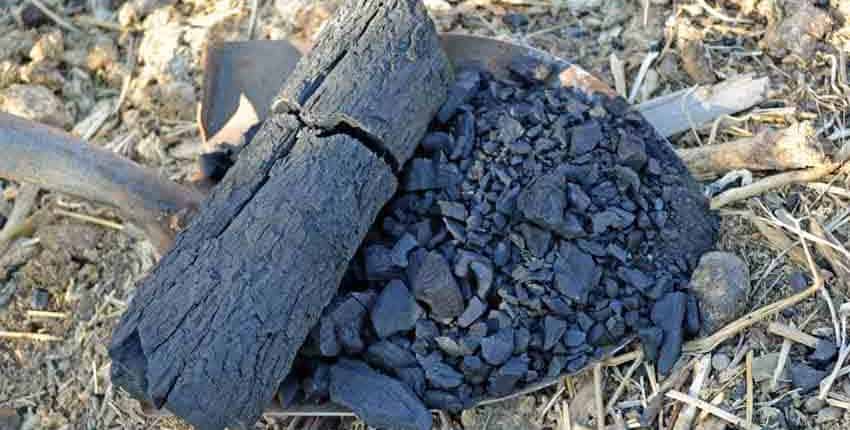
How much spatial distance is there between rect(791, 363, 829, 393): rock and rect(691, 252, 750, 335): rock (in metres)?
0.20

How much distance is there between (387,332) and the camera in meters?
2.42

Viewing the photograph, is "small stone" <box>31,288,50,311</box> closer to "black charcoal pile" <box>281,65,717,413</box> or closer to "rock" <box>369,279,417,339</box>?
"black charcoal pile" <box>281,65,717,413</box>

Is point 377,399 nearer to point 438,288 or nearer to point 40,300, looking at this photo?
point 438,288

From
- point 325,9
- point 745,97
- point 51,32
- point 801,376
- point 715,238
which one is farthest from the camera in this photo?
point 51,32

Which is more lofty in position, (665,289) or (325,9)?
(325,9)

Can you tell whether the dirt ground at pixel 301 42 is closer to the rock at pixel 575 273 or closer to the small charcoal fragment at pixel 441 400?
the small charcoal fragment at pixel 441 400

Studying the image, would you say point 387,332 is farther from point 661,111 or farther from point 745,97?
point 745,97

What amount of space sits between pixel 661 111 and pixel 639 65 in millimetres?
211

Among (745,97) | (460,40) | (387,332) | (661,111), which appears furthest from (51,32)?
(745,97)

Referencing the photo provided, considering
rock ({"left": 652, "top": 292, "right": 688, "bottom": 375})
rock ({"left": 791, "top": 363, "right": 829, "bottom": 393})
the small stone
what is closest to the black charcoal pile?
rock ({"left": 652, "top": 292, "right": 688, "bottom": 375})

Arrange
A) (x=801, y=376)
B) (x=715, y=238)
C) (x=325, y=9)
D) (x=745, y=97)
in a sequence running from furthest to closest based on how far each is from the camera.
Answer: (x=325, y=9) < (x=745, y=97) < (x=715, y=238) < (x=801, y=376)

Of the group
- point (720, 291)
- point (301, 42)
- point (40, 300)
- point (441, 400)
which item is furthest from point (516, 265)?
point (40, 300)

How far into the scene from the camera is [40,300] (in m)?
2.97

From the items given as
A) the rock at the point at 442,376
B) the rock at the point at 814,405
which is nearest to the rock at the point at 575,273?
the rock at the point at 442,376
